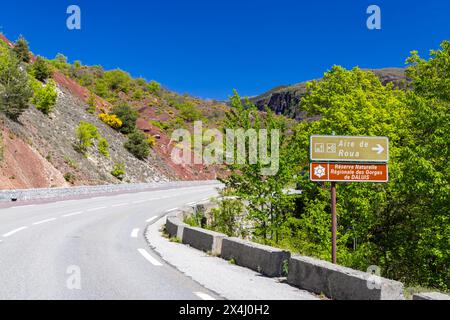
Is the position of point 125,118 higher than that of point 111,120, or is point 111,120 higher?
point 125,118

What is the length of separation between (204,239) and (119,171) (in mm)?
40789

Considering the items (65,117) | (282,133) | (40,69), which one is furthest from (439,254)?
(40,69)

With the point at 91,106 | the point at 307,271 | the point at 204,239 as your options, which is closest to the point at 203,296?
the point at 307,271

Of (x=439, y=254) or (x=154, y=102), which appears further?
(x=154, y=102)

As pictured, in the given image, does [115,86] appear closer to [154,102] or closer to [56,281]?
[154,102]

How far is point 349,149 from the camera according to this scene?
27.4 ft

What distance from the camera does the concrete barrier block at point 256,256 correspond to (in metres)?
7.89

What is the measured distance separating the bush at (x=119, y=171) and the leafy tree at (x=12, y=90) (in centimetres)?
1204

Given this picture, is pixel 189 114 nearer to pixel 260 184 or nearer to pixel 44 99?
pixel 44 99

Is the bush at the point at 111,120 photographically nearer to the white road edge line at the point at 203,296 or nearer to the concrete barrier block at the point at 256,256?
the concrete barrier block at the point at 256,256

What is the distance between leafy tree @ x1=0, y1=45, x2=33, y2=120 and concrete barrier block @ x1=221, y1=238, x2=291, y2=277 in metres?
35.5

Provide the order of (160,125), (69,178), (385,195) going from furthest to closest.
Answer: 1. (160,125)
2. (69,178)
3. (385,195)

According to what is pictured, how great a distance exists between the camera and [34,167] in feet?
123
